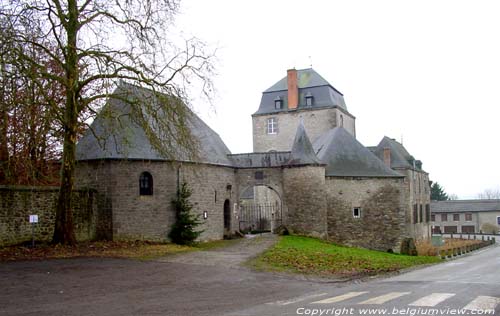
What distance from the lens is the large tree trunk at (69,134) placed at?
54.4ft

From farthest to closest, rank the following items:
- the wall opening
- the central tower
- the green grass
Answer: the central tower → the wall opening → the green grass

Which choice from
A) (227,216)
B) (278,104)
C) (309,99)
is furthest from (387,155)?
(227,216)

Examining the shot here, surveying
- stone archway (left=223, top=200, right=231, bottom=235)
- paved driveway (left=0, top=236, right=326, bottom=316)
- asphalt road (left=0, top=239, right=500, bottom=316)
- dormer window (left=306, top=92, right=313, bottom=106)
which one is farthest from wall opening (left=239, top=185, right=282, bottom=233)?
asphalt road (left=0, top=239, right=500, bottom=316)

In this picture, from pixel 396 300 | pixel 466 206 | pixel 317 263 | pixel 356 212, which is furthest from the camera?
pixel 466 206

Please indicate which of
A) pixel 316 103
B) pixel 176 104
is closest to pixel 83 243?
pixel 176 104

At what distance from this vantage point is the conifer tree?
23.0 m

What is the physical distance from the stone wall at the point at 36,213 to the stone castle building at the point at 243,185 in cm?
94

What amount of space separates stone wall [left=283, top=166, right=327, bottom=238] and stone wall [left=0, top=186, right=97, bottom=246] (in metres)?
10.8

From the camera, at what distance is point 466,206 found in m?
72.5

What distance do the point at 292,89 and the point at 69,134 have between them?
28.0 metres

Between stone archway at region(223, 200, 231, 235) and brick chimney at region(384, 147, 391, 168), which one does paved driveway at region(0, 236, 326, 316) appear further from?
brick chimney at region(384, 147, 391, 168)

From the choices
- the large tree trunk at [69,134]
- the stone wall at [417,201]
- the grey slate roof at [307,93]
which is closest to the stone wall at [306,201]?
the stone wall at [417,201]

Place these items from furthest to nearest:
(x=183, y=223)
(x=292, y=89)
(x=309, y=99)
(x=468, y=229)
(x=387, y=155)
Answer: (x=468, y=229) < (x=292, y=89) < (x=309, y=99) < (x=387, y=155) < (x=183, y=223)

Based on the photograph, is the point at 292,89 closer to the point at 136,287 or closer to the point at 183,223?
the point at 183,223
